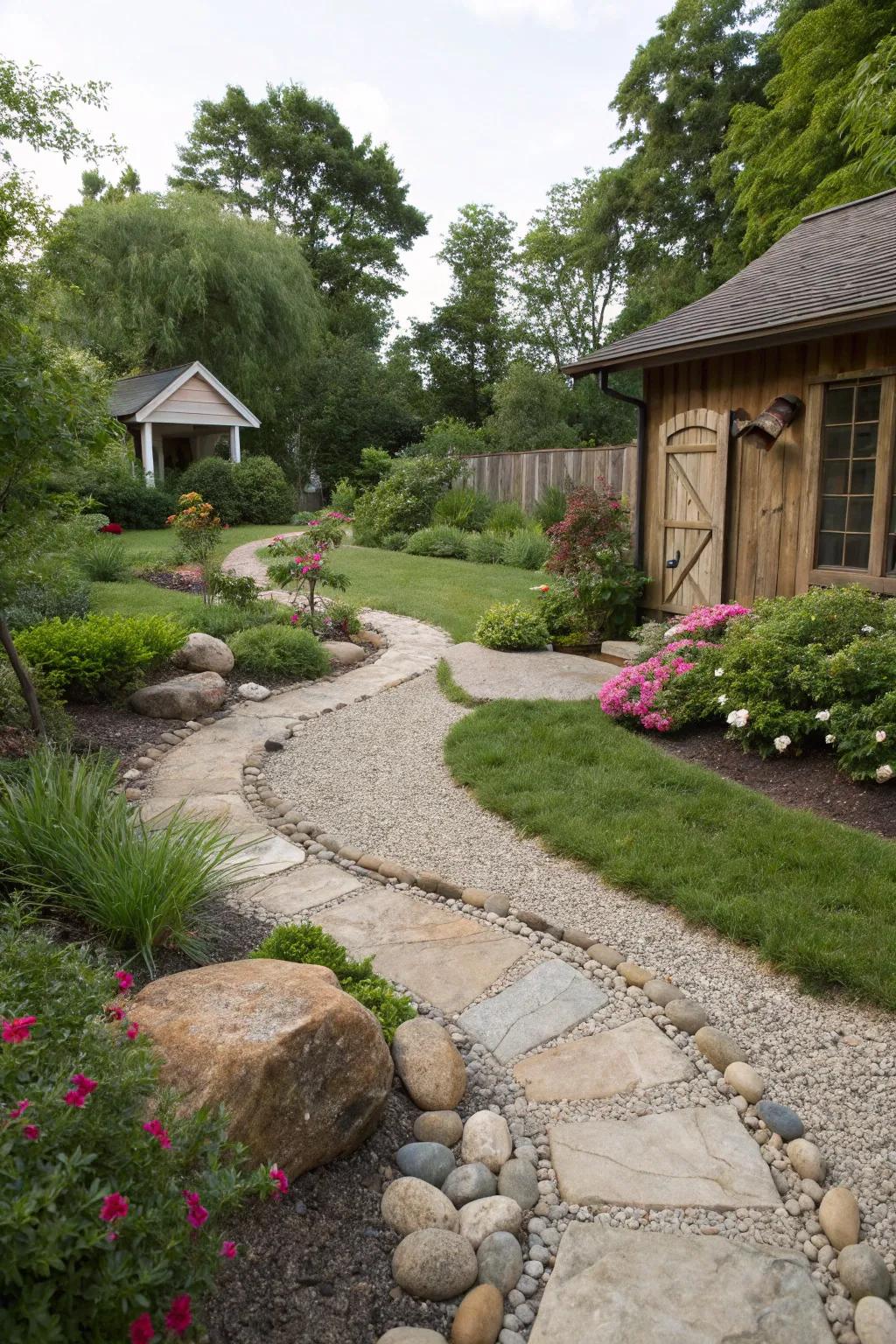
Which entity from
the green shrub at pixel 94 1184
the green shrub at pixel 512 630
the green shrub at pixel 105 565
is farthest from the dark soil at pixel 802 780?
the green shrub at pixel 105 565

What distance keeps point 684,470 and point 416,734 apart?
13.6ft

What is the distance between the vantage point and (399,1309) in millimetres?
1953

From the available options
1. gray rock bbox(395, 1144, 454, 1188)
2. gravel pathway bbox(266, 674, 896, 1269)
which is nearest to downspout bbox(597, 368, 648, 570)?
gravel pathway bbox(266, 674, 896, 1269)

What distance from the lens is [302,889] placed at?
401cm

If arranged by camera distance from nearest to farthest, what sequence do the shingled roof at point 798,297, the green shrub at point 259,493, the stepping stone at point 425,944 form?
the stepping stone at point 425,944
the shingled roof at point 798,297
the green shrub at point 259,493

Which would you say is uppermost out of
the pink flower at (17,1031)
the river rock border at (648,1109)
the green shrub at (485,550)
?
the green shrub at (485,550)

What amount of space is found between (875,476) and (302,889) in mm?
5365

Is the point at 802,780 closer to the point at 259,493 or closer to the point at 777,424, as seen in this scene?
the point at 777,424

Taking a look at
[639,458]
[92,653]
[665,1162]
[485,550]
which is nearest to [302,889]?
[665,1162]

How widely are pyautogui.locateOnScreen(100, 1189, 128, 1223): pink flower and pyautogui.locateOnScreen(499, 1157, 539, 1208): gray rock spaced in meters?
1.22

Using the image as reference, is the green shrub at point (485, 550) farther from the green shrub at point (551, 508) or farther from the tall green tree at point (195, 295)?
the tall green tree at point (195, 295)

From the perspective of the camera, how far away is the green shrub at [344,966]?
286 cm

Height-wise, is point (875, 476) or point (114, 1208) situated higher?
point (875, 476)

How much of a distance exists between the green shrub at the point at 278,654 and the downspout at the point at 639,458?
3.49 m
